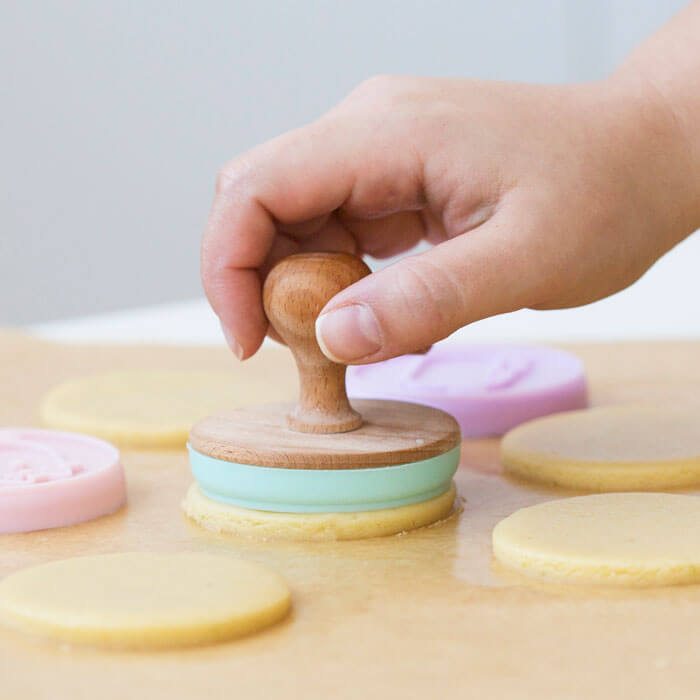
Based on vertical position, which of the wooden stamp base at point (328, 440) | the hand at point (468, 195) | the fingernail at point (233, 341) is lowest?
the wooden stamp base at point (328, 440)

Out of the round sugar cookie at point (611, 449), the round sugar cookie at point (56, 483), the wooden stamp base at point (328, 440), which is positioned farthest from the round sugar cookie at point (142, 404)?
the round sugar cookie at point (611, 449)

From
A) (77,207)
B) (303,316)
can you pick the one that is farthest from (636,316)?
(77,207)

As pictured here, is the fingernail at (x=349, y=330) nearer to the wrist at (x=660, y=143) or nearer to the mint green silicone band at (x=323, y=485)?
the mint green silicone band at (x=323, y=485)

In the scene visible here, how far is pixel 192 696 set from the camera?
612 mm

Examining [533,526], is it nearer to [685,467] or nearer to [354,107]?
[685,467]

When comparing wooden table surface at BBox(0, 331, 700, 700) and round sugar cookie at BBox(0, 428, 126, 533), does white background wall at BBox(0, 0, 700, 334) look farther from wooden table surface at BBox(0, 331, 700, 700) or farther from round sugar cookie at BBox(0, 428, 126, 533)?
wooden table surface at BBox(0, 331, 700, 700)

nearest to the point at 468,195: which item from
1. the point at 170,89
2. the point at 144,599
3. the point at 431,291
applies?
the point at 431,291

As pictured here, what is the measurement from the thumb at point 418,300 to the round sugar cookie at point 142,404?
42cm

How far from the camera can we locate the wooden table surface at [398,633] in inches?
24.5

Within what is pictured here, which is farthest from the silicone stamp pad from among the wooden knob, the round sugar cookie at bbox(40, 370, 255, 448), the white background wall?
the white background wall

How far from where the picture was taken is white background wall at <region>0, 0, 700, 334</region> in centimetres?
390

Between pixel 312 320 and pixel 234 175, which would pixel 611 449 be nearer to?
pixel 312 320

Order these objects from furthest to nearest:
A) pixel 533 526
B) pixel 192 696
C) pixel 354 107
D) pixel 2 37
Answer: pixel 2 37
pixel 354 107
pixel 533 526
pixel 192 696

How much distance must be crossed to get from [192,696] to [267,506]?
301 millimetres
